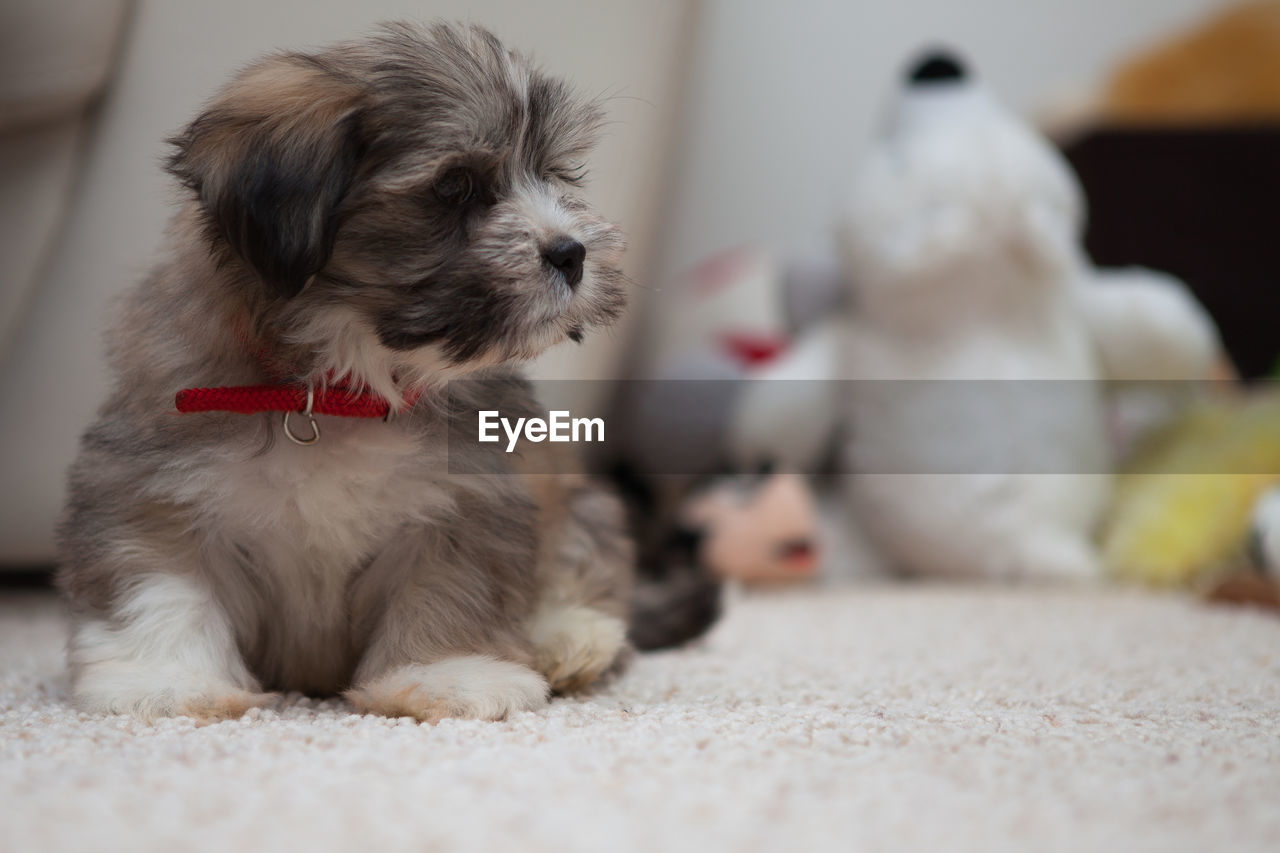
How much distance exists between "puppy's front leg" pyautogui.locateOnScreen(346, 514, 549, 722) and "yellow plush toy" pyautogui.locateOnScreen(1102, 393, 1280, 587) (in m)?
1.86

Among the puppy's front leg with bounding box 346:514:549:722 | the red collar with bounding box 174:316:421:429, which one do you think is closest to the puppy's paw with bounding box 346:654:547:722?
the puppy's front leg with bounding box 346:514:549:722

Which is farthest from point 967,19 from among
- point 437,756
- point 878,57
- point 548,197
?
point 437,756

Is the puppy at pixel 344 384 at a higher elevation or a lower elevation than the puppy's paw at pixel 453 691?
higher

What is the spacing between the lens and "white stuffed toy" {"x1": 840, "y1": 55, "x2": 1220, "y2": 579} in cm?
283

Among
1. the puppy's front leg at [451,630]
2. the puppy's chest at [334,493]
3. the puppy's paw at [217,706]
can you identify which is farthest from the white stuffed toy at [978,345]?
the puppy's paw at [217,706]

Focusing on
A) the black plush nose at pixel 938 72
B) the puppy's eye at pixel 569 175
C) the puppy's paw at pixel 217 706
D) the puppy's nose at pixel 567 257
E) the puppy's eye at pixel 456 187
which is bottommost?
the puppy's paw at pixel 217 706

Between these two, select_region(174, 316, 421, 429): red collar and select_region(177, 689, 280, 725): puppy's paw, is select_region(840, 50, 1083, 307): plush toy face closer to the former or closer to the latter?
select_region(174, 316, 421, 429): red collar

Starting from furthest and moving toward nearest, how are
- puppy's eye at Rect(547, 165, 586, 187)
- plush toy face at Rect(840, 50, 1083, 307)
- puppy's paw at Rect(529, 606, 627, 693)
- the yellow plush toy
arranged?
plush toy face at Rect(840, 50, 1083, 307)
the yellow plush toy
puppy's paw at Rect(529, 606, 627, 693)
puppy's eye at Rect(547, 165, 586, 187)

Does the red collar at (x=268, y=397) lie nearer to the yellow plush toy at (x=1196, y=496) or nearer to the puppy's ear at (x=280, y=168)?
the puppy's ear at (x=280, y=168)

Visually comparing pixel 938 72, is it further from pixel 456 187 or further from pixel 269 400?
pixel 269 400

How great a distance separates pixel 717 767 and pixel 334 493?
58cm

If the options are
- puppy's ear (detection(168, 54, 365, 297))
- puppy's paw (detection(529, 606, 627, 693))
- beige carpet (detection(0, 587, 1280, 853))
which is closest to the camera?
beige carpet (detection(0, 587, 1280, 853))

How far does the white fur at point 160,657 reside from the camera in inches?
53.4
